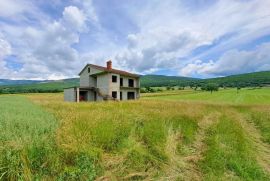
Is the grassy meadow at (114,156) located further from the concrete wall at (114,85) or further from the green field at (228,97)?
the green field at (228,97)

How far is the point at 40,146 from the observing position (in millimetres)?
4328

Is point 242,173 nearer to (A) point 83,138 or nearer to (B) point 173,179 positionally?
(B) point 173,179

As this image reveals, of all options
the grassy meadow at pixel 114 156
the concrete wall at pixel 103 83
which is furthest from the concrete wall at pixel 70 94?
the grassy meadow at pixel 114 156

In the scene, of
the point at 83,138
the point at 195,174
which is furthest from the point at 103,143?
the point at 195,174

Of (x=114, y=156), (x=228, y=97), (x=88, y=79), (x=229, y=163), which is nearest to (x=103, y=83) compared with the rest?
(x=88, y=79)

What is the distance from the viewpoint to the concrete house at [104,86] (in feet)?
113

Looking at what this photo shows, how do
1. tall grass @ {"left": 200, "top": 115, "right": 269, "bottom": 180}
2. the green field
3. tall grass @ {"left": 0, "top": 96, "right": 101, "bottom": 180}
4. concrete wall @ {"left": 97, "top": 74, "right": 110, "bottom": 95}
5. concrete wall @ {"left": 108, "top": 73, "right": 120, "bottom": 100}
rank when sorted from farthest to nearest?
the green field → concrete wall @ {"left": 97, "top": 74, "right": 110, "bottom": 95} → concrete wall @ {"left": 108, "top": 73, "right": 120, "bottom": 100} → tall grass @ {"left": 200, "top": 115, "right": 269, "bottom": 180} → tall grass @ {"left": 0, "top": 96, "right": 101, "bottom": 180}

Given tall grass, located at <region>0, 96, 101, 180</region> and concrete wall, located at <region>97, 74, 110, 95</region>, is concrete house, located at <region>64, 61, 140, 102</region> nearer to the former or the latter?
concrete wall, located at <region>97, 74, 110, 95</region>

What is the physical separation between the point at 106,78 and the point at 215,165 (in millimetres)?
30402

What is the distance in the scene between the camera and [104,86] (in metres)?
35.1

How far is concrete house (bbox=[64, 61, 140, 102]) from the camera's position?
34.4m

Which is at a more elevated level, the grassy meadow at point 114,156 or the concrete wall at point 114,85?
the concrete wall at point 114,85

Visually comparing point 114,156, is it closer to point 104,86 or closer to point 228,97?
point 104,86

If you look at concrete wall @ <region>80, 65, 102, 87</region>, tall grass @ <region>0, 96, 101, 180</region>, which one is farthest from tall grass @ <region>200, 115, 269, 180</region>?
concrete wall @ <region>80, 65, 102, 87</region>
